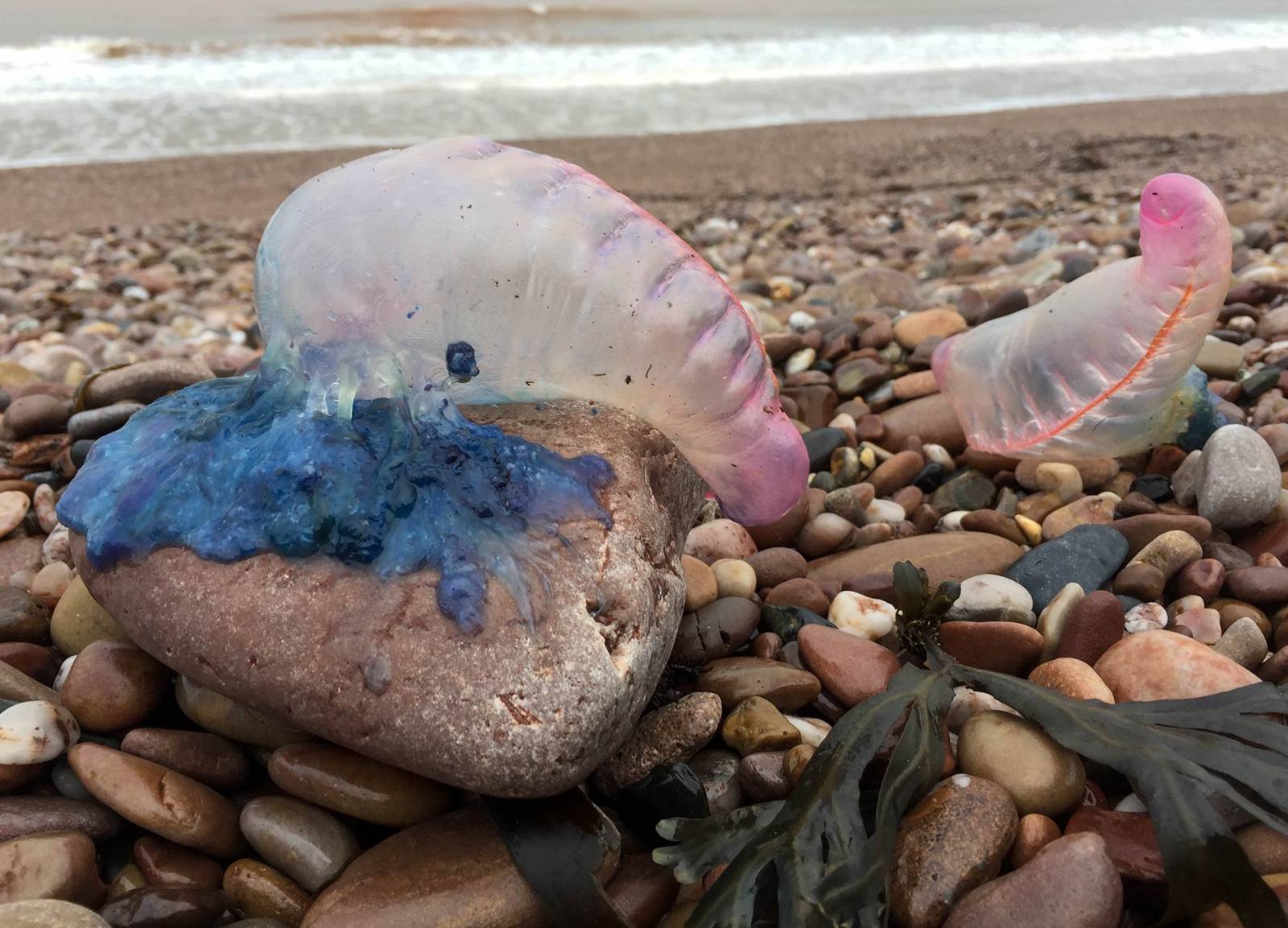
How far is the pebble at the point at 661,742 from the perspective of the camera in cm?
191

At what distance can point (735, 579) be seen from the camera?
2490 millimetres

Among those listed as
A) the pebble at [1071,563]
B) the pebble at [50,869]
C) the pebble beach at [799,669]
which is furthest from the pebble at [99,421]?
the pebble at [1071,563]

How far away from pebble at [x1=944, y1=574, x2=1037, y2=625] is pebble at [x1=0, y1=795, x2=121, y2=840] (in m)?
1.81

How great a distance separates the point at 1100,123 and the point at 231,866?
10.3 metres

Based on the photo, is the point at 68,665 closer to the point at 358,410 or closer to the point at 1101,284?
the point at 358,410

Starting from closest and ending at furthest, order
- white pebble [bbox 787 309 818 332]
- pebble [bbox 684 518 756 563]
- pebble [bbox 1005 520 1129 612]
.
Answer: pebble [bbox 1005 520 1129 612]
pebble [bbox 684 518 756 563]
white pebble [bbox 787 309 818 332]

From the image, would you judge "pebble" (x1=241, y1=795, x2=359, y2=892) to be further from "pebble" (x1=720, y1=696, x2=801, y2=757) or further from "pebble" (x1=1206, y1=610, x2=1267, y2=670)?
"pebble" (x1=1206, y1=610, x2=1267, y2=670)

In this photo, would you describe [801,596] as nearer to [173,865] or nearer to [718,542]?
[718,542]

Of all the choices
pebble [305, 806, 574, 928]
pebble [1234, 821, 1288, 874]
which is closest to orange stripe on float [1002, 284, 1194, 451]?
pebble [1234, 821, 1288, 874]

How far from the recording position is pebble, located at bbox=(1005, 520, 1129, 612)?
7.98 feet

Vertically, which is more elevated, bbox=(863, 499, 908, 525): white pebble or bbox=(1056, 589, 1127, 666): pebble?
bbox=(1056, 589, 1127, 666): pebble

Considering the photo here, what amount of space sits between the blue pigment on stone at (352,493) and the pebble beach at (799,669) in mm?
224

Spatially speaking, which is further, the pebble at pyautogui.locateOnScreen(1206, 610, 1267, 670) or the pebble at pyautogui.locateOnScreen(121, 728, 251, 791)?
the pebble at pyautogui.locateOnScreen(1206, 610, 1267, 670)

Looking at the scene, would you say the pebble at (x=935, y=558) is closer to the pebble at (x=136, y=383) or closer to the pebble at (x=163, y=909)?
the pebble at (x=163, y=909)
